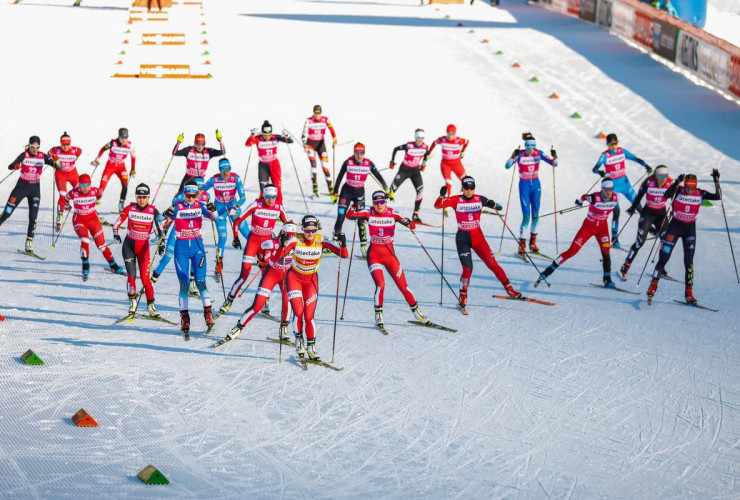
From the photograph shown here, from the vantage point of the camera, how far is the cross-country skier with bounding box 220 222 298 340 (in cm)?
1253

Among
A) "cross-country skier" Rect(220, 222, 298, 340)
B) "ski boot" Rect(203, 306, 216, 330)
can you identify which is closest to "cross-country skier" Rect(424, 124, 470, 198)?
"cross-country skier" Rect(220, 222, 298, 340)

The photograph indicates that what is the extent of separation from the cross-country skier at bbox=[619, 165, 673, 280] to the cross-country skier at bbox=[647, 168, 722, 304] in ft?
3.10

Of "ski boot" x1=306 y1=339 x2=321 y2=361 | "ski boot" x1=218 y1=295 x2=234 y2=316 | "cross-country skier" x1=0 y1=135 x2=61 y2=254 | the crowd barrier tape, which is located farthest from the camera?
the crowd barrier tape

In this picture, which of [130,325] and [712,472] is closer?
[712,472]

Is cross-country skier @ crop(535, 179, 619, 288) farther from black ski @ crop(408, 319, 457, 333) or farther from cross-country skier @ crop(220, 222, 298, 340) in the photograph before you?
cross-country skier @ crop(220, 222, 298, 340)

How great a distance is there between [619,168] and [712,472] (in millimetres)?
8793

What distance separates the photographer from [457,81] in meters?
28.6

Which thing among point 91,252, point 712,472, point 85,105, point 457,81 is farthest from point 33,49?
point 712,472

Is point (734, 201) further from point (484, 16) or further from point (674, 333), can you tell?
point (484, 16)

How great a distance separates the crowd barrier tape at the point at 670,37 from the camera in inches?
1024

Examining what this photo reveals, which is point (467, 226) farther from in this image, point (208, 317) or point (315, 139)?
point (315, 139)

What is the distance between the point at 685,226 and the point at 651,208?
143 centimetres

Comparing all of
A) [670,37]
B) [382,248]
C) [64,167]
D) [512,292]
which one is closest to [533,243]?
[512,292]

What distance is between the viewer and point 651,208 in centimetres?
1634
